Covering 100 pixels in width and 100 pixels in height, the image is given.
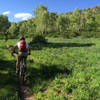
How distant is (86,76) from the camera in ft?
25.1

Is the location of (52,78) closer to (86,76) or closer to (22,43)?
(86,76)

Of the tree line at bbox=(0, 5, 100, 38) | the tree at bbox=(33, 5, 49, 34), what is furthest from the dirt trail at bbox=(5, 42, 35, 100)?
the tree at bbox=(33, 5, 49, 34)

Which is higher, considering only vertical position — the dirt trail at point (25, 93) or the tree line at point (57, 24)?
the tree line at point (57, 24)

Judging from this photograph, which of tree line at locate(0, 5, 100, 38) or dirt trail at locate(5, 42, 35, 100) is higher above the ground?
tree line at locate(0, 5, 100, 38)

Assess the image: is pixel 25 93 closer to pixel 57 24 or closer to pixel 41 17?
pixel 41 17

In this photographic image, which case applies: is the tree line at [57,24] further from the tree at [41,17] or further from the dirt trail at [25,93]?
the dirt trail at [25,93]

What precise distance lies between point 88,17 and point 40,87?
3943 inches

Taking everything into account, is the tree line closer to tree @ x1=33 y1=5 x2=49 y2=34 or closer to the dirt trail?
tree @ x1=33 y1=5 x2=49 y2=34

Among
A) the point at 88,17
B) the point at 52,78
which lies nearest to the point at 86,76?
the point at 52,78

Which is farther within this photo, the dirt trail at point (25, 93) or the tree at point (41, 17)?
the tree at point (41, 17)

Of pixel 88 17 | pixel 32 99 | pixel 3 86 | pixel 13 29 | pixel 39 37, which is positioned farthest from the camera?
pixel 88 17

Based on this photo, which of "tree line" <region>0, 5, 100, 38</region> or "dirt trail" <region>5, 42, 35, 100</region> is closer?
"dirt trail" <region>5, 42, 35, 100</region>

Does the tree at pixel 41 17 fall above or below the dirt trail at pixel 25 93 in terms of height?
above

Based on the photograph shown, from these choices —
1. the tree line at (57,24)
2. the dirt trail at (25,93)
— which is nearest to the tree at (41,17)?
the tree line at (57,24)
